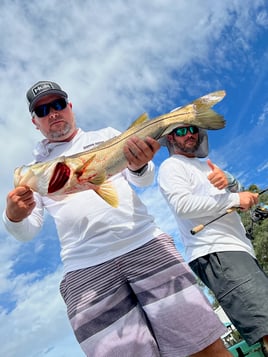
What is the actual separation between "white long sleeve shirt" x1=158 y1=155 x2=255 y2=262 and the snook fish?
1.02 meters

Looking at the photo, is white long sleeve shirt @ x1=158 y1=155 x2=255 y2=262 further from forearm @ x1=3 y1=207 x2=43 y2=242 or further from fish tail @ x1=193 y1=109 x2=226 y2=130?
forearm @ x1=3 y1=207 x2=43 y2=242

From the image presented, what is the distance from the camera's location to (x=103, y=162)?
2787mm

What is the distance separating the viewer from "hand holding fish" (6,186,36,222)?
2.73 meters

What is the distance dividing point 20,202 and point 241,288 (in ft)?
6.85

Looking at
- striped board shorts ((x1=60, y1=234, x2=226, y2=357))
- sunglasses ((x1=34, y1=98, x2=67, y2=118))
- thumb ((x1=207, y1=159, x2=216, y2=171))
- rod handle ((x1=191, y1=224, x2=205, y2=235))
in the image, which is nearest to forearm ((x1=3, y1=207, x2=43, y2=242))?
striped board shorts ((x1=60, y1=234, x2=226, y2=357))

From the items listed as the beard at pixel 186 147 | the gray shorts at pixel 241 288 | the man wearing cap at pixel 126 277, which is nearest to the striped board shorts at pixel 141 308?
the man wearing cap at pixel 126 277

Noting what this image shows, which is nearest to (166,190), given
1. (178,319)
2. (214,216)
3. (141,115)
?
(214,216)

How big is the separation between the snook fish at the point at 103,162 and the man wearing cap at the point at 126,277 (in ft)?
0.28

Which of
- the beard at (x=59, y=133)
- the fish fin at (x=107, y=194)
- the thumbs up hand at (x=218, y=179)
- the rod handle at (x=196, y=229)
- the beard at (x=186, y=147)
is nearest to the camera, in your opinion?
the fish fin at (x=107, y=194)

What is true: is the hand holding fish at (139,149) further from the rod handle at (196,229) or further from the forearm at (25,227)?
the forearm at (25,227)

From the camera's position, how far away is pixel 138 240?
3053mm

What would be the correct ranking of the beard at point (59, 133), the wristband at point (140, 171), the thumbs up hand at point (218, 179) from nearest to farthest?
the wristband at point (140, 171) → the beard at point (59, 133) → the thumbs up hand at point (218, 179)

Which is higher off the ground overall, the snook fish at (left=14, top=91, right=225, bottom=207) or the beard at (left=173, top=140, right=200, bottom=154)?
the beard at (left=173, top=140, right=200, bottom=154)

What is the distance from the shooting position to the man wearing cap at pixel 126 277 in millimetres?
2787
